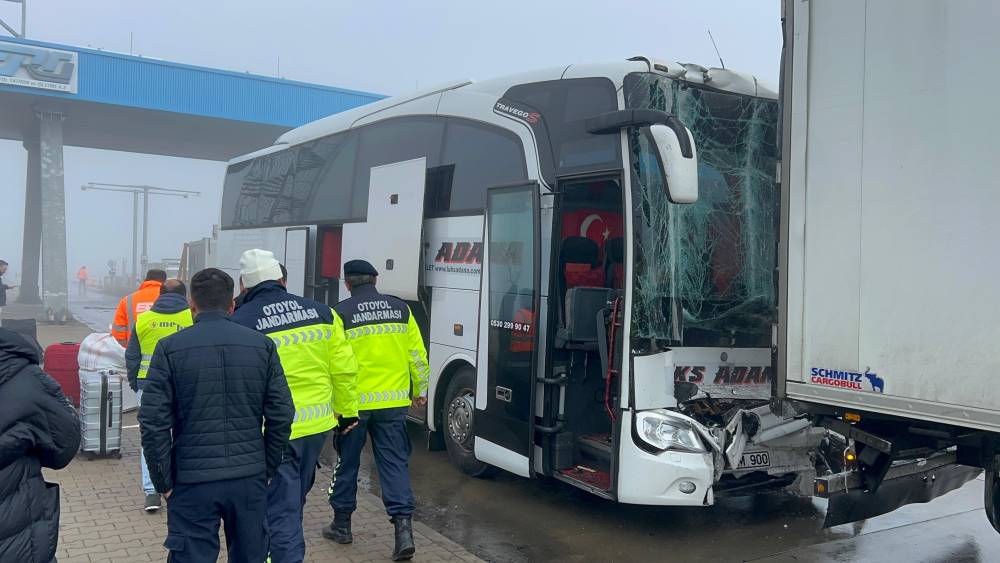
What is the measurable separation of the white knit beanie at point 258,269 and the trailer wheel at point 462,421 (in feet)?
9.94

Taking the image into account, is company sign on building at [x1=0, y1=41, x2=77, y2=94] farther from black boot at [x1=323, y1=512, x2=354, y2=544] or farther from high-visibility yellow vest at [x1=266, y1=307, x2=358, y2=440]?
high-visibility yellow vest at [x1=266, y1=307, x2=358, y2=440]

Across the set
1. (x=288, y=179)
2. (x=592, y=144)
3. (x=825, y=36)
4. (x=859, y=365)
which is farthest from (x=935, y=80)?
(x=288, y=179)

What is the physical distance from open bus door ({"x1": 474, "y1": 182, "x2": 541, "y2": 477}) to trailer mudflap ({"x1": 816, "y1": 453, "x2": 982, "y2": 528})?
218cm

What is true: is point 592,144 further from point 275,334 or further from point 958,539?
point 958,539

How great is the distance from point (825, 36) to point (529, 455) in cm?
350

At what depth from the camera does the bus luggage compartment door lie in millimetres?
7906

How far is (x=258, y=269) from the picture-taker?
4.43 meters

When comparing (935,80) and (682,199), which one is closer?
(935,80)

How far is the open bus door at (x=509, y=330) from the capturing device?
20.5 ft

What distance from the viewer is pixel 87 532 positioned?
222 inches

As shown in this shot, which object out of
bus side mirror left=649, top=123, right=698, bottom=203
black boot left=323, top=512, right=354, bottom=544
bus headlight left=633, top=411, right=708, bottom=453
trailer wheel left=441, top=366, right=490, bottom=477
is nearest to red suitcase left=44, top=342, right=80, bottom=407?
trailer wheel left=441, top=366, right=490, bottom=477

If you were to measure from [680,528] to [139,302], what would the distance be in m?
4.99

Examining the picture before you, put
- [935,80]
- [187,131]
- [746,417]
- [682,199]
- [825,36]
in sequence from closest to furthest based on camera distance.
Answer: [935,80] → [825,36] → [682,199] → [746,417] → [187,131]

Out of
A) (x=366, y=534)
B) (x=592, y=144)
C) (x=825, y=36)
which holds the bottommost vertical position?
(x=366, y=534)
